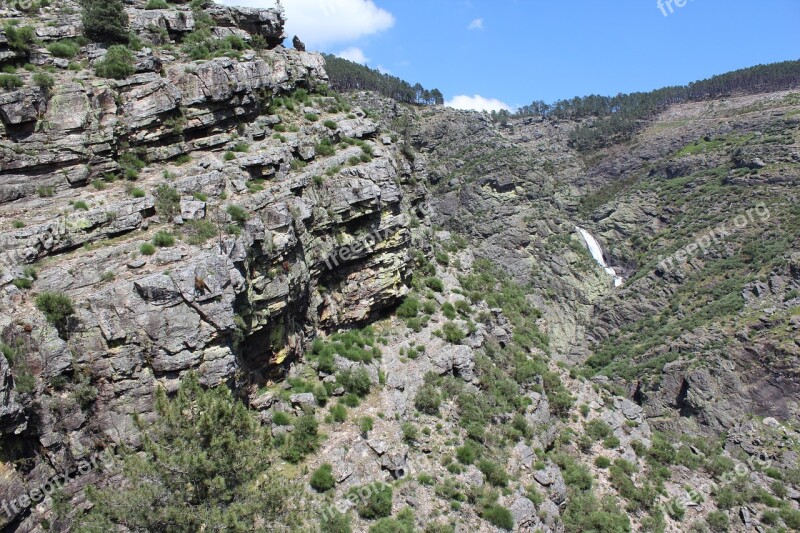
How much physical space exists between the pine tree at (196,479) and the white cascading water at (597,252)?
7496 cm

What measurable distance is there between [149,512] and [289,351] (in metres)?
9.47

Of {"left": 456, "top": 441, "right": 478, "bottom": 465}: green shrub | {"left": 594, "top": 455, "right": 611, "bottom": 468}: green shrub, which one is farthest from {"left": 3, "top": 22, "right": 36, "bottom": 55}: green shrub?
{"left": 594, "top": 455, "right": 611, "bottom": 468}: green shrub

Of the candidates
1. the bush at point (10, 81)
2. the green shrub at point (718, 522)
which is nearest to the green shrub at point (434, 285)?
the green shrub at point (718, 522)

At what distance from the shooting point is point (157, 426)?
1304 centimetres

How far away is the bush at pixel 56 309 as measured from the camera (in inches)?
558

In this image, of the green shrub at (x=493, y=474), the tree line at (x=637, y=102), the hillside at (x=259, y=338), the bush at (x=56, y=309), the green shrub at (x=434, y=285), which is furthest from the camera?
the tree line at (x=637, y=102)

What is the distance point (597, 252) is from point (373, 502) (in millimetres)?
75426

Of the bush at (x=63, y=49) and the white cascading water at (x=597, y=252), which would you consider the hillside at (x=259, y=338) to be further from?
the white cascading water at (x=597, y=252)

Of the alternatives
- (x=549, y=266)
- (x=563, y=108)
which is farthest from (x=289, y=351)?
(x=563, y=108)

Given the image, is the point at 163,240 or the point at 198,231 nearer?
the point at 163,240

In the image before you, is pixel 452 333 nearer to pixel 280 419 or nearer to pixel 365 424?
pixel 365 424

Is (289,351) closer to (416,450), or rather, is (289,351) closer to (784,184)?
(416,450)

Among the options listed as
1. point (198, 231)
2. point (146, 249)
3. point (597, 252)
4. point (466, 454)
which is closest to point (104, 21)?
point (198, 231)

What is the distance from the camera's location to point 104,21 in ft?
76.9
